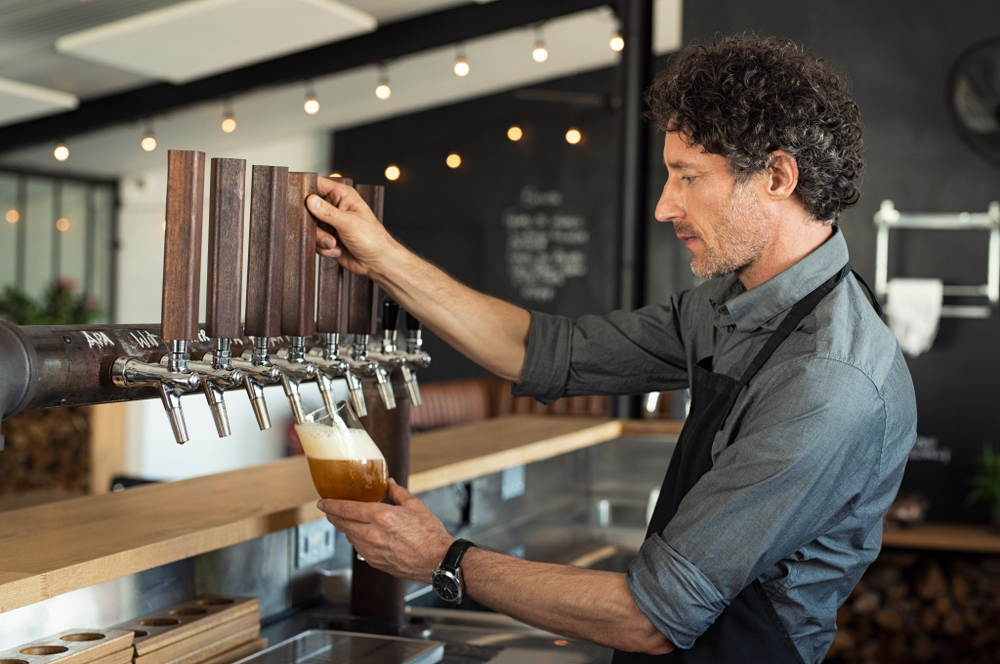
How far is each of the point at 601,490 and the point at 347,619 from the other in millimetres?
1528

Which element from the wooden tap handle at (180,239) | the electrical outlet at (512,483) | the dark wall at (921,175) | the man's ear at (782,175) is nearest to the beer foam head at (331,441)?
the wooden tap handle at (180,239)

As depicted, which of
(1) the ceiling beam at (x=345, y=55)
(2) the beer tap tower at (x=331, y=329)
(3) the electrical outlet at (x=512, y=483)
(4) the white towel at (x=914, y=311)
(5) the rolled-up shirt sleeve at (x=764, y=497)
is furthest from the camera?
(1) the ceiling beam at (x=345, y=55)

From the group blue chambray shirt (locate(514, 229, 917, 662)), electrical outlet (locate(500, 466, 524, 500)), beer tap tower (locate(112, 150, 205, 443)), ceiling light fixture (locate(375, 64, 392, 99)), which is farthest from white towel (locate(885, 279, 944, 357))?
beer tap tower (locate(112, 150, 205, 443))

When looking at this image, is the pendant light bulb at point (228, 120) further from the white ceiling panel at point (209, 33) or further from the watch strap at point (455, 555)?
the watch strap at point (455, 555)

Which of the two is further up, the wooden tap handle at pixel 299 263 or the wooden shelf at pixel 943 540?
the wooden tap handle at pixel 299 263

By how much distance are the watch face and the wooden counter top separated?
0.37 meters

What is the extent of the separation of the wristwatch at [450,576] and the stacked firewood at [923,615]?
3.32m

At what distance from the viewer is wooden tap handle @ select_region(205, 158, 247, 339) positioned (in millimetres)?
1215

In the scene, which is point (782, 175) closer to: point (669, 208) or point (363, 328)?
point (669, 208)

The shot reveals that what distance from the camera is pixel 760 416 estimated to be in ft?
3.93

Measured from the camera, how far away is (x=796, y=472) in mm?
1145

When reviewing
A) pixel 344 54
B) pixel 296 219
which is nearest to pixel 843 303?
pixel 296 219

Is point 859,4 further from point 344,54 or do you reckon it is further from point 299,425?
point 299,425

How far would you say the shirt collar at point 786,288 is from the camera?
4.46ft
